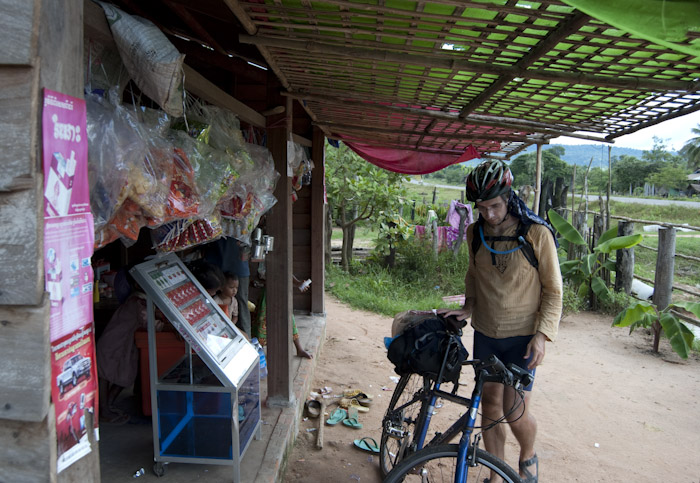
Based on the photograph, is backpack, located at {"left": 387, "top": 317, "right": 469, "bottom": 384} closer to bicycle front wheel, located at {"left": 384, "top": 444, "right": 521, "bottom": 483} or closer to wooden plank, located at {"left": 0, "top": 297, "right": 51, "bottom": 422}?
bicycle front wheel, located at {"left": 384, "top": 444, "right": 521, "bottom": 483}

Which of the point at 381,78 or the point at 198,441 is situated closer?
the point at 198,441

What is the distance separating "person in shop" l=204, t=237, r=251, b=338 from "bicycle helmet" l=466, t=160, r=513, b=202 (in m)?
2.11

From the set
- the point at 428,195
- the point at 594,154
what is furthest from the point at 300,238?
the point at 428,195

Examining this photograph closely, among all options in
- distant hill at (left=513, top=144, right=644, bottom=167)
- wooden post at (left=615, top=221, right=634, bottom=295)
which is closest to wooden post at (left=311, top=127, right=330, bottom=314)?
distant hill at (left=513, top=144, right=644, bottom=167)

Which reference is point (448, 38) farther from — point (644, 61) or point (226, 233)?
point (226, 233)

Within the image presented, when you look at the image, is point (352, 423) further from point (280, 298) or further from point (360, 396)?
point (280, 298)

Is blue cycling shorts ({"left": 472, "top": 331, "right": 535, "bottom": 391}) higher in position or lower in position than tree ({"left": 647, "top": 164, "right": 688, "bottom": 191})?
lower

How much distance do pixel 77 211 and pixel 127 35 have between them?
0.71m

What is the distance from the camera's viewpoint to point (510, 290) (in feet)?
9.43

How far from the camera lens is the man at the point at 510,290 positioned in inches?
109

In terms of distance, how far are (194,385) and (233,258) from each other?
6.03 feet

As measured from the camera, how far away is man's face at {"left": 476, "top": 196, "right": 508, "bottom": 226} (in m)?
2.79

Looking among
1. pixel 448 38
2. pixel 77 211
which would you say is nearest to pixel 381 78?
pixel 448 38

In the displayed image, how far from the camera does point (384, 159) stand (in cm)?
717
